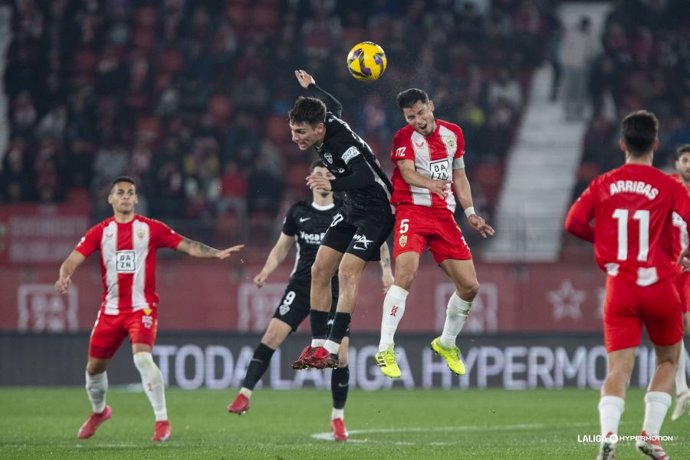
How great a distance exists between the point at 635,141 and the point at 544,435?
16.7 ft

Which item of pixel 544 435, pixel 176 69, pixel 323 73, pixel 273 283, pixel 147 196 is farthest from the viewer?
pixel 176 69

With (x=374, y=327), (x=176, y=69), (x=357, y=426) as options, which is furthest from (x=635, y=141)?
(x=176, y=69)

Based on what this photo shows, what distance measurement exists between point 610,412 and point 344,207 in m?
3.50

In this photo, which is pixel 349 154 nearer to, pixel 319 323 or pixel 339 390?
pixel 319 323

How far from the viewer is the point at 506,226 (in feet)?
64.6

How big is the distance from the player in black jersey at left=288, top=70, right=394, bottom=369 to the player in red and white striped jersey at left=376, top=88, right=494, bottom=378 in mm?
169

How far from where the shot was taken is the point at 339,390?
12281 millimetres

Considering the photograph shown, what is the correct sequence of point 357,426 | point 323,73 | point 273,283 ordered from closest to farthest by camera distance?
point 357,426
point 273,283
point 323,73

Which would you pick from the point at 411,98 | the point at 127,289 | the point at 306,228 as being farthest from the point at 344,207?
the point at 127,289

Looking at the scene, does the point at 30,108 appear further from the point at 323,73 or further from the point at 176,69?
the point at 323,73

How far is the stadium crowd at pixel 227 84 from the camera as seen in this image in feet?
73.8

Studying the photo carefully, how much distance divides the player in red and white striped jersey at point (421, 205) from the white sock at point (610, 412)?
247 centimetres

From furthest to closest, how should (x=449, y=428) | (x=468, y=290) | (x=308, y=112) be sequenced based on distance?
(x=449, y=428), (x=468, y=290), (x=308, y=112)

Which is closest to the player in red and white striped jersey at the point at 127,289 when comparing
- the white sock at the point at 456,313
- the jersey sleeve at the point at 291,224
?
the jersey sleeve at the point at 291,224
